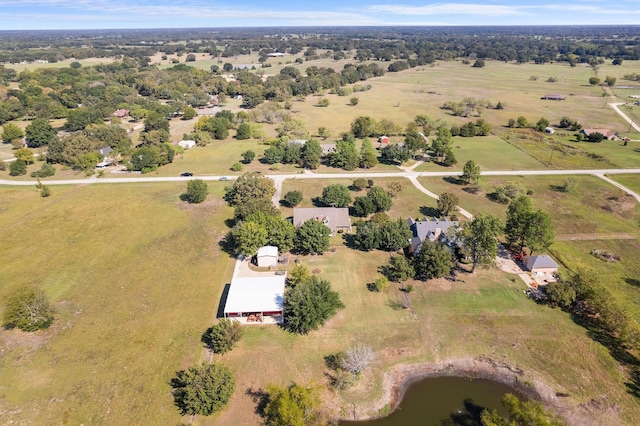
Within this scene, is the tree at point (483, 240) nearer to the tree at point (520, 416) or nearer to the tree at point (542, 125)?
the tree at point (520, 416)

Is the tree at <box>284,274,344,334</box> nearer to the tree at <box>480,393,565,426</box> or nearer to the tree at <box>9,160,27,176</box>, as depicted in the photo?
the tree at <box>480,393,565,426</box>

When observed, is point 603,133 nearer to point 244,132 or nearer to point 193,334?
point 244,132

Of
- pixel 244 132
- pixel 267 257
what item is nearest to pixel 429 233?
pixel 267 257

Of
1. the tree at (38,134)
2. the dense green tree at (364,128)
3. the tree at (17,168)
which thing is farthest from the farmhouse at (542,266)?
the tree at (38,134)

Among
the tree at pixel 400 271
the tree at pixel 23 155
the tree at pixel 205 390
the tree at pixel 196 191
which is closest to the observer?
the tree at pixel 205 390

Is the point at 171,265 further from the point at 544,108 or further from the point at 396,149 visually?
the point at 544,108
